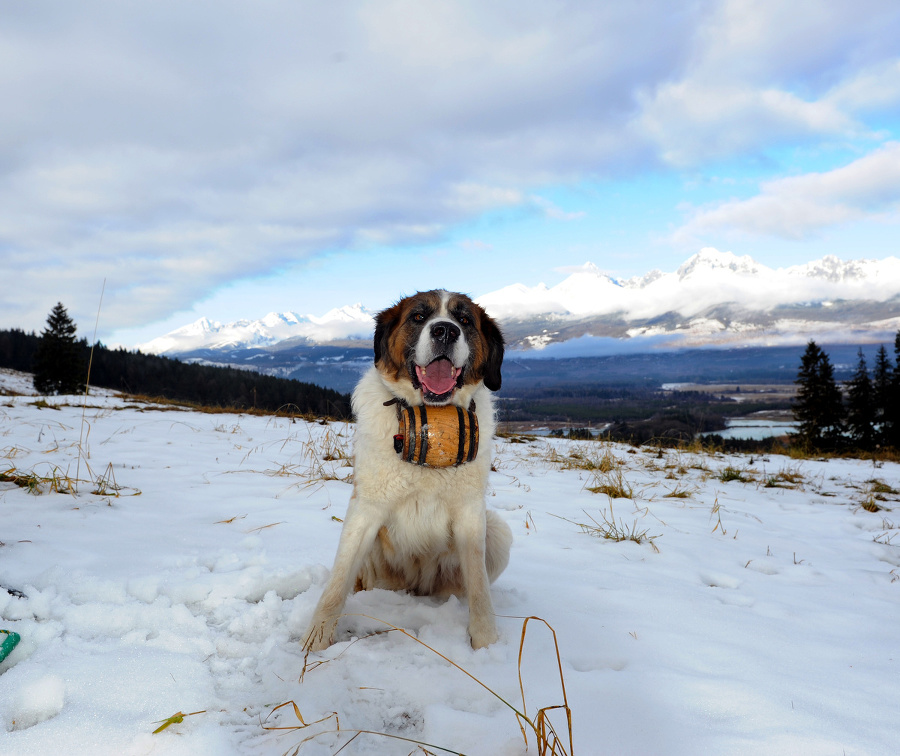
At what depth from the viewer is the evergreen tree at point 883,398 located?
4092 cm

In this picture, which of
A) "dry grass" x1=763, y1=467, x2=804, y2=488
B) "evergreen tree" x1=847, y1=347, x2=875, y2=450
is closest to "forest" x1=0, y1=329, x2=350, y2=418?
"evergreen tree" x1=847, y1=347, x2=875, y2=450

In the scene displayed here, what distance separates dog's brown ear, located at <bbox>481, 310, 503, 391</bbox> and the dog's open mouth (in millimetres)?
425

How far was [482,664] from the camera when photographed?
2.23 meters

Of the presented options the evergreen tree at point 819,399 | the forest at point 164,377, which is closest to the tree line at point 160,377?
the forest at point 164,377

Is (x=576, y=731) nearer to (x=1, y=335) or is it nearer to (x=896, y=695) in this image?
(x=896, y=695)

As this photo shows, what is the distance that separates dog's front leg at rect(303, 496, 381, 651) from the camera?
2.37 m

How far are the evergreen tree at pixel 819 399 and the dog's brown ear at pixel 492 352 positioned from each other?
46008mm

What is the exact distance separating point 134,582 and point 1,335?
361 feet

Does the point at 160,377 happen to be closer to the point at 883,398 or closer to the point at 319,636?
the point at 319,636

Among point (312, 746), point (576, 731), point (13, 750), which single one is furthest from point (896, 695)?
point (13, 750)

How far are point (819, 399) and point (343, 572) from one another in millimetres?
49669

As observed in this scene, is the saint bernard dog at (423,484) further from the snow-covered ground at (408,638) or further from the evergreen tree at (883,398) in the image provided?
the evergreen tree at (883,398)

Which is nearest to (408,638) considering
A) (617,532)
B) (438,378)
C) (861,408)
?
(438,378)

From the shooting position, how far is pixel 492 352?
3.65 metres
